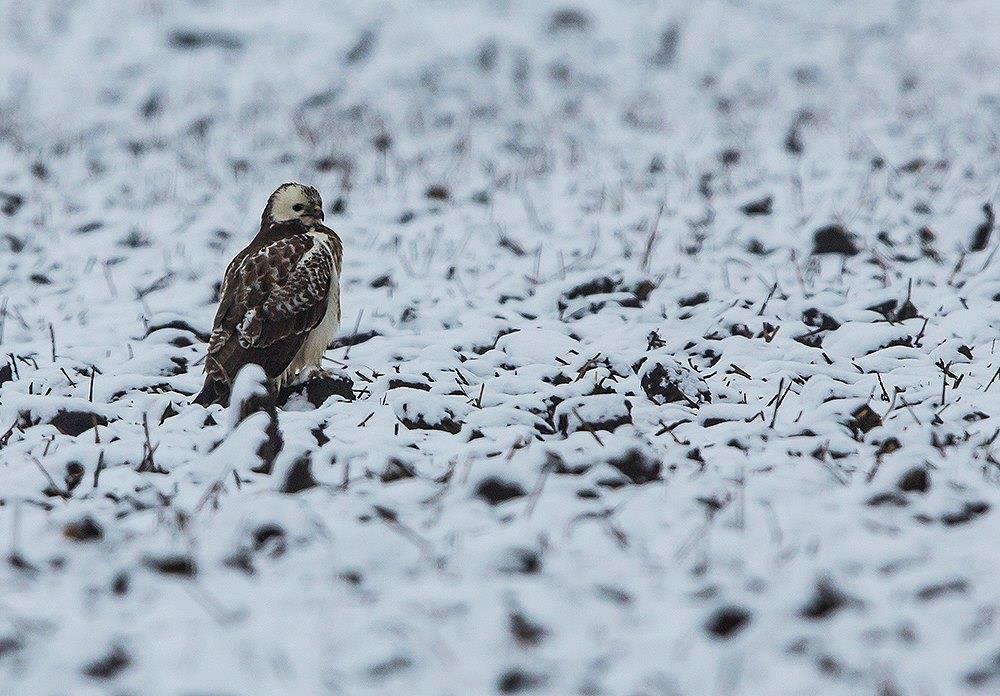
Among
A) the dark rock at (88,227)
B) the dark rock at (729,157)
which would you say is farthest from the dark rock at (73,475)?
the dark rock at (729,157)

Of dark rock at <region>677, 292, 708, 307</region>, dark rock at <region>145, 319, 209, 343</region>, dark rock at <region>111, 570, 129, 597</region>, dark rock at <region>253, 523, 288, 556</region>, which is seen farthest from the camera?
dark rock at <region>677, 292, 708, 307</region>

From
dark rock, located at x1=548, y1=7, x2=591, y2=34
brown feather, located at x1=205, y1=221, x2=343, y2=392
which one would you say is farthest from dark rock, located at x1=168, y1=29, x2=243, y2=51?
brown feather, located at x1=205, y1=221, x2=343, y2=392

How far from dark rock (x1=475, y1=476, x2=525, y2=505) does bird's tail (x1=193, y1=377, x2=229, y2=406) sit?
156cm

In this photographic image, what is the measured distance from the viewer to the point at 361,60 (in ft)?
41.5

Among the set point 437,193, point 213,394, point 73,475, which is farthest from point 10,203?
point 73,475

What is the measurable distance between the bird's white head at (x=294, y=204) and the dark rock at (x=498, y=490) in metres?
2.28

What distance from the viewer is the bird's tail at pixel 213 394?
4.31m

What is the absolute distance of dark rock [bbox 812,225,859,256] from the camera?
638cm

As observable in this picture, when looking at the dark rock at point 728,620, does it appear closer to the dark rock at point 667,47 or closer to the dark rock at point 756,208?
the dark rock at point 756,208

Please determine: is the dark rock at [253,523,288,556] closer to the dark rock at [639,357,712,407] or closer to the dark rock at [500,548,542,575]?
the dark rock at [500,548,542,575]

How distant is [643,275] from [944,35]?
907cm

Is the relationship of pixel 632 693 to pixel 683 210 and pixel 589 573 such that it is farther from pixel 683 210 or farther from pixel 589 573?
pixel 683 210

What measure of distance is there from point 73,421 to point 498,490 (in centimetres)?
176

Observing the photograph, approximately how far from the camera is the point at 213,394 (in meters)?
4.33
